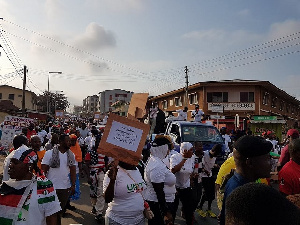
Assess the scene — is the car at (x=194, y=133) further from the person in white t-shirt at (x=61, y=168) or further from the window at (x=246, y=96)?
the window at (x=246, y=96)

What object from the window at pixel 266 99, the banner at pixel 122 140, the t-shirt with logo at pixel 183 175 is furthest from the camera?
the window at pixel 266 99

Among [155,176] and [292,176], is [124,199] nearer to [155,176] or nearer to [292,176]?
[155,176]


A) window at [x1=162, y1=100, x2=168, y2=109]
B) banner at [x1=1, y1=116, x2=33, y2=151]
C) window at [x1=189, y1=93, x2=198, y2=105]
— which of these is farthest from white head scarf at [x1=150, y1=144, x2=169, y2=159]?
window at [x1=162, y1=100, x2=168, y2=109]

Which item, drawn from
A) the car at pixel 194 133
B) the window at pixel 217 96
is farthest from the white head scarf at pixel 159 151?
the window at pixel 217 96

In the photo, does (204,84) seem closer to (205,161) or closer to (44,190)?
(205,161)

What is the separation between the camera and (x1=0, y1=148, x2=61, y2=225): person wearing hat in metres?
2.88

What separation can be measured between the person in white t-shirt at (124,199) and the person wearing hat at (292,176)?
1.71 m

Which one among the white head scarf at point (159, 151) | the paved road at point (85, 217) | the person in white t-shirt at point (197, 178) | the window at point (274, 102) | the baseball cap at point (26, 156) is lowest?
the paved road at point (85, 217)

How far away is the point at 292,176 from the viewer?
144 inches

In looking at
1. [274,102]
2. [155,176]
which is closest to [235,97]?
[274,102]

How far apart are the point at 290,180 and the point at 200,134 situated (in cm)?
795

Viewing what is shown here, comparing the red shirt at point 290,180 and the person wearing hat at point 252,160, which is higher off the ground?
the person wearing hat at point 252,160

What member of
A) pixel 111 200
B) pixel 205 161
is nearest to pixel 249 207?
pixel 111 200

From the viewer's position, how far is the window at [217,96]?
35.0 meters
